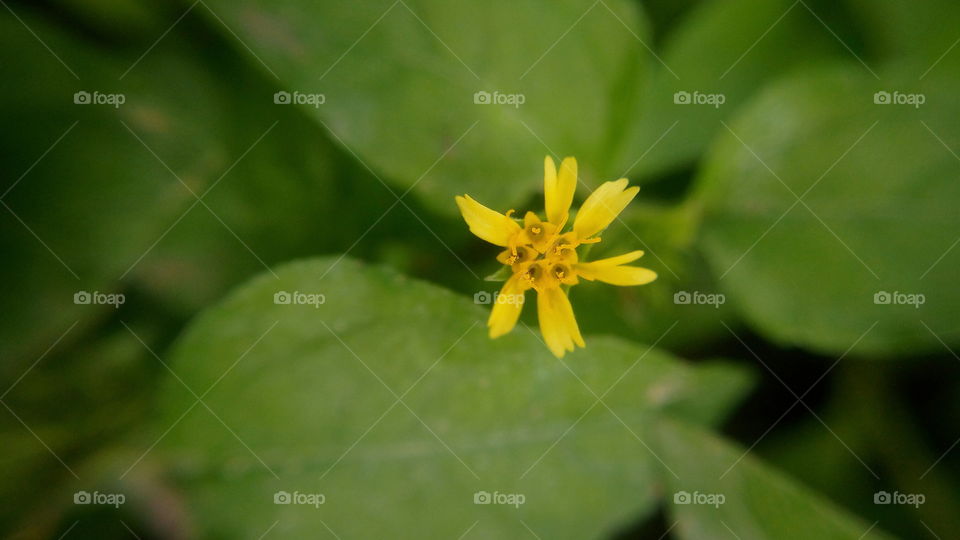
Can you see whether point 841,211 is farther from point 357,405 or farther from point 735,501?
point 357,405

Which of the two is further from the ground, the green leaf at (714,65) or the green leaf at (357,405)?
the green leaf at (714,65)

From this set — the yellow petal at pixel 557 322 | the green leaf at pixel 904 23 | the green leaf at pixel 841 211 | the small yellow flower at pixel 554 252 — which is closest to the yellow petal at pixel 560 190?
the small yellow flower at pixel 554 252

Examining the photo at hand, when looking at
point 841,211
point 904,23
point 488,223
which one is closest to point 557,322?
point 488,223

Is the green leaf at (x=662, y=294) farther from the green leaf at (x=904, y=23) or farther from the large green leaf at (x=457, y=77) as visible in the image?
the green leaf at (x=904, y=23)

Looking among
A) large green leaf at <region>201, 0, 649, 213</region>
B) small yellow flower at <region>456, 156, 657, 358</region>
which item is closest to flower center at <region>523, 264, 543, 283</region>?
small yellow flower at <region>456, 156, 657, 358</region>

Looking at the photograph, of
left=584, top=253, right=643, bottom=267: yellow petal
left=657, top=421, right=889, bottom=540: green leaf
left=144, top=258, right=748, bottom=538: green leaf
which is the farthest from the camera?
left=657, top=421, right=889, bottom=540: green leaf

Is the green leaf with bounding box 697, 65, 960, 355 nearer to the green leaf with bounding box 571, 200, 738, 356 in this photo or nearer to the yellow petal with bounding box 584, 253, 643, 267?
the green leaf with bounding box 571, 200, 738, 356
